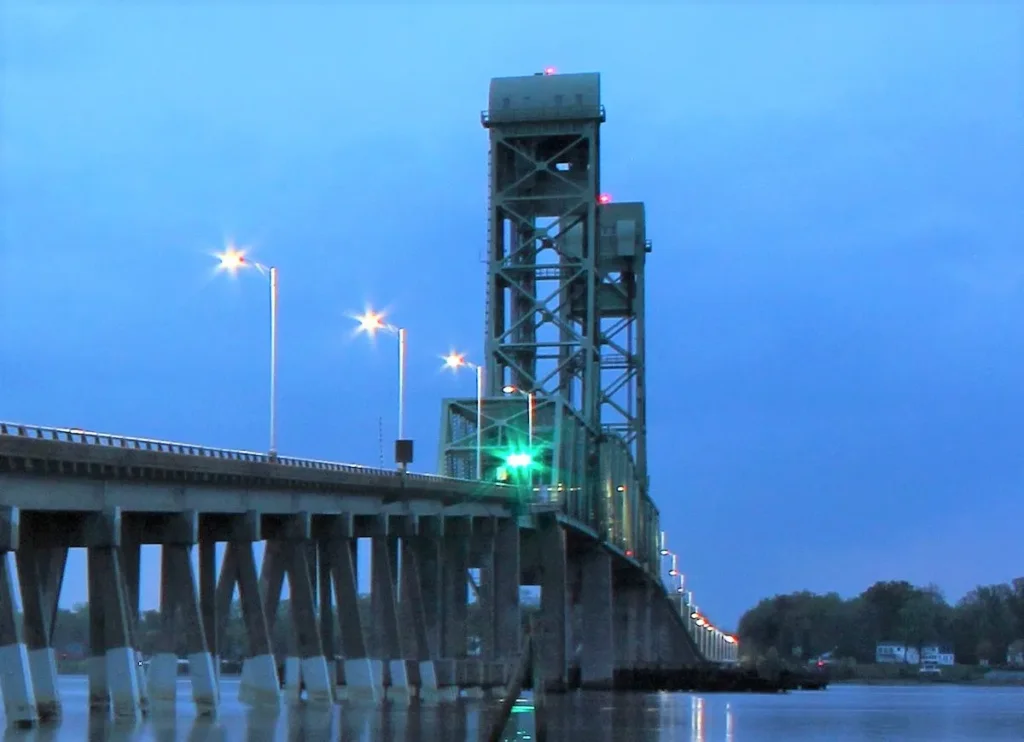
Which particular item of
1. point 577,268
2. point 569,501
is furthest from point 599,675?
point 577,268

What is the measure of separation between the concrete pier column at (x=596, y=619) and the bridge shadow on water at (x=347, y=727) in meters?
59.4

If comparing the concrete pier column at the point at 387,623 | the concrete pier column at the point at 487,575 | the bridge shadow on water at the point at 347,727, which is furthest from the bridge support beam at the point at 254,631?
the concrete pier column at the point at 487,575

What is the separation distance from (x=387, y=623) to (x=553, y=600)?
30.4 metres

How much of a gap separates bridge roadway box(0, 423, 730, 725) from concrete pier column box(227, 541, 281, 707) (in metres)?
0.05

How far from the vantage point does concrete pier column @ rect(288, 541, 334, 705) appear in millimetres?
64750

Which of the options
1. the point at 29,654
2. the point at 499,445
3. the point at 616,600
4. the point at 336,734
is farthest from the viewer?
the point at 616,600

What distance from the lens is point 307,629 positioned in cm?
6506

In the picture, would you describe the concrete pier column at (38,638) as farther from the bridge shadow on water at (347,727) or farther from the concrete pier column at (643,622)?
the concrete pier column at (643,622)

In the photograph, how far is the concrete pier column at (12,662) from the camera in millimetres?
45000

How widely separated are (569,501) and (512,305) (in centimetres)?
2156

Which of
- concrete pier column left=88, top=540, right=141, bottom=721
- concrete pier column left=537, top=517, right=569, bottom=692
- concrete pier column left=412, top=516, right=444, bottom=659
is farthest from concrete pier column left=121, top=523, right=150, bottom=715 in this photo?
concrete pier column left=537, top=517, right=569, bottom=692

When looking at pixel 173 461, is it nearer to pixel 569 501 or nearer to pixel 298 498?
pixel 298 498

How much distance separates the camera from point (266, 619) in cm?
5934

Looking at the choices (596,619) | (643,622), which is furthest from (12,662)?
(643,622)
